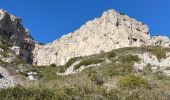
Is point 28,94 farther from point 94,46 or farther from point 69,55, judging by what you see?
point 69,55

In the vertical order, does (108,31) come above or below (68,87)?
above

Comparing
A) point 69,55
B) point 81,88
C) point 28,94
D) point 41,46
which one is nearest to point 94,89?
point 81,88

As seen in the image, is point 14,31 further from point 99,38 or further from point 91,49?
point 99,38

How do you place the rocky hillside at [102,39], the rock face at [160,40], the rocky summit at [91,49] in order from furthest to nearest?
the rocky hillside at [102,39] < the rock face at [160,40] < the rocky summit at [91,49]

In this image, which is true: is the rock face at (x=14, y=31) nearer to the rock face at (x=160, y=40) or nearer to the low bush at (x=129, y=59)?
the rock face at (x=160, y=40)

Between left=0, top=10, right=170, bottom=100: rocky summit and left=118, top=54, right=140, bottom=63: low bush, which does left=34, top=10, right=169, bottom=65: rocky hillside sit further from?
left=118, top=54, right=140, bottom=63: low bush

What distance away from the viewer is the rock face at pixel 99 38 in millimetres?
121812

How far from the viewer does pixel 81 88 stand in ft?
63.6

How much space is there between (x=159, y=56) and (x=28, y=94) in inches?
1325

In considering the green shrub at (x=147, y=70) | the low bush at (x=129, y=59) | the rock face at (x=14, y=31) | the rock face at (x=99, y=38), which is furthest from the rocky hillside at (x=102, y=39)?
the green shrub at (x=147, y=70)

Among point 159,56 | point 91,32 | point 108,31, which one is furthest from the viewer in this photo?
point 91,32

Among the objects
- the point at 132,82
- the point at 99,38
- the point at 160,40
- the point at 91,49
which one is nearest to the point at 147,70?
the point at 132,82

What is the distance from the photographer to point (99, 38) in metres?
128

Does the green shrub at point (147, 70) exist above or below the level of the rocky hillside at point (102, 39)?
below
